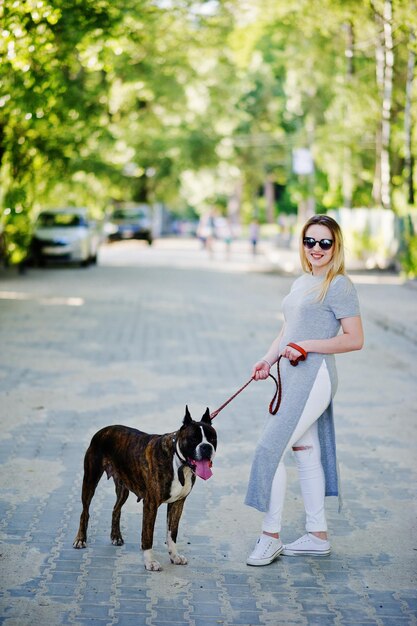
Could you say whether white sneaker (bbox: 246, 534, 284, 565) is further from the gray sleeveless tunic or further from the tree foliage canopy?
the tree foliage canopy

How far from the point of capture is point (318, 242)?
575 cm

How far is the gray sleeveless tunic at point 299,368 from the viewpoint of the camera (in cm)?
569

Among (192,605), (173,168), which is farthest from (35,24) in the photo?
(173,168)

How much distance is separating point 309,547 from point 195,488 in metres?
1.68

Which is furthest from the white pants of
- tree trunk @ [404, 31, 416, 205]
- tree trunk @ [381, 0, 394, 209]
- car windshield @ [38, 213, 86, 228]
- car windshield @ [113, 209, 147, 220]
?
car windshield @ [113, 209, 147, 220]

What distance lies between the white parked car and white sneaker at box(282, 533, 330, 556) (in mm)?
28921

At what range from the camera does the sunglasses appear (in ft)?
18.8

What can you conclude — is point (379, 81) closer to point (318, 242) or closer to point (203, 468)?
point (318, 242)

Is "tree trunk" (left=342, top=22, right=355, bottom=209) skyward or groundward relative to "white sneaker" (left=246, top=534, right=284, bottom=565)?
skyward

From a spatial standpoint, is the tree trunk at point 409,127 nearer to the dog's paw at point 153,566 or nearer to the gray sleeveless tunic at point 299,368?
the gray sleeveless tunic at point 299,368

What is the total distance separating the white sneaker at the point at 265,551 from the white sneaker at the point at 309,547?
0.44 feet

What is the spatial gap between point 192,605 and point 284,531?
145 cm

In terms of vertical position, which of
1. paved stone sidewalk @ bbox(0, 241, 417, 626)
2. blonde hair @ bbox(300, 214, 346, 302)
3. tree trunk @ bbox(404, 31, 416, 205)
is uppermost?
tree trunk @ bbox(404, 31, 416, 205)

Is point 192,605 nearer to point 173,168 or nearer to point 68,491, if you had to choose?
point 68,491
